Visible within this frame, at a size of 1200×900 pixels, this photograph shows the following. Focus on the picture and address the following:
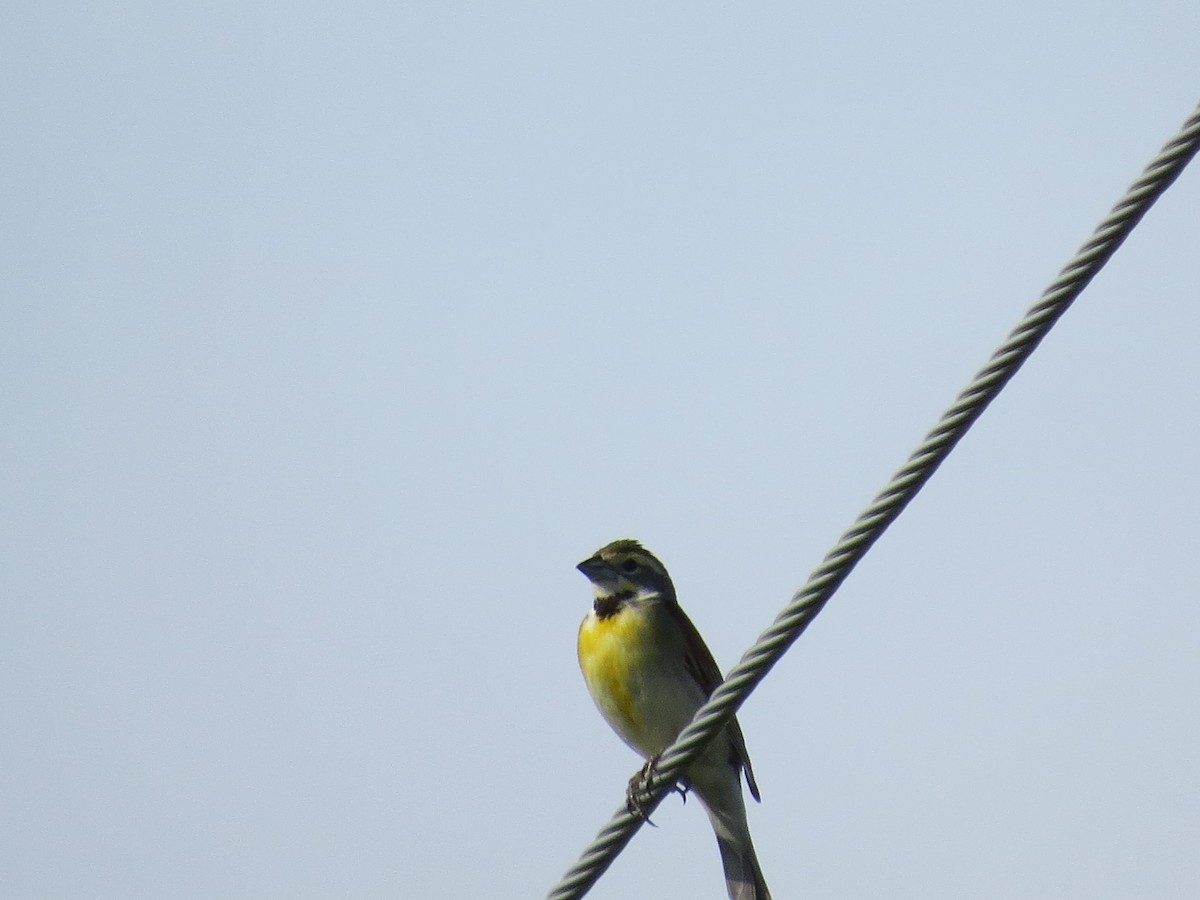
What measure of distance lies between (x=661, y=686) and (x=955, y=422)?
3.86m

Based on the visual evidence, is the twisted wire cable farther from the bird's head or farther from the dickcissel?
the bird's head

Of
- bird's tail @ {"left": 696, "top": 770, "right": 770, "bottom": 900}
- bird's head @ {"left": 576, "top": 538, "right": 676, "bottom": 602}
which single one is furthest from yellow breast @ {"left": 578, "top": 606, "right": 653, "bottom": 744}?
bird's tail @ {"left": 696, "top": 770, "right": 770, "bottom": 900}

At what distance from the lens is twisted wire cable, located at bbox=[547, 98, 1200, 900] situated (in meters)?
3.81

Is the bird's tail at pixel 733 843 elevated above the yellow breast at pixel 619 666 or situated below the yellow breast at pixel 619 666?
below

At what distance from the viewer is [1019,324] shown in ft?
12.7

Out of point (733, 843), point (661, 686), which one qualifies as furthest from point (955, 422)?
point (733, 843)

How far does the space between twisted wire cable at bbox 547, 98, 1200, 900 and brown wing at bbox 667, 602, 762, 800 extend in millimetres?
3253

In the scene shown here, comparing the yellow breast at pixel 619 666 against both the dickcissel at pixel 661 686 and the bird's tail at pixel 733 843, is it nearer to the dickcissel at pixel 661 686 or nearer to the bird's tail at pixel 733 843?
the dickcissel at pixel 661 686

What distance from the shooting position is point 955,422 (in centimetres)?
389

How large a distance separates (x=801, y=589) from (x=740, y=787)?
3.93 metres

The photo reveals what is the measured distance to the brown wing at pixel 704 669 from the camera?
7.67m

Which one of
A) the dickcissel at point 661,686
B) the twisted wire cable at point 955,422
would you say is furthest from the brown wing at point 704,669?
the twisted wire cable at point 955,422

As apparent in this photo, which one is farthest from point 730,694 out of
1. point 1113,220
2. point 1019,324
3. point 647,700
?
point 647,700

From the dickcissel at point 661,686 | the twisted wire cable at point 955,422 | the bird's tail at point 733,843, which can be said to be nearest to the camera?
the twisted wire cable at point 955,422
